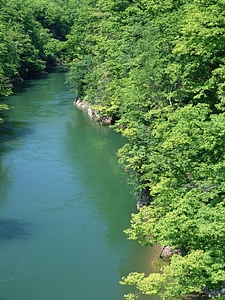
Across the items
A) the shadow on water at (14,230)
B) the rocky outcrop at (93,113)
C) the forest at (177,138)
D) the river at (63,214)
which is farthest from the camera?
the rocky outcrop at (93,113)

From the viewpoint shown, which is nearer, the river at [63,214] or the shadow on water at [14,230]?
the river at [63,214]

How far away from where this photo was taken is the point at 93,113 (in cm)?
4225

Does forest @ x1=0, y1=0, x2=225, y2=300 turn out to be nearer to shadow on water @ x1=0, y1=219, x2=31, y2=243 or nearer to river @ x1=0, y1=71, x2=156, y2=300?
river @ x1=0, y1=71, x2=156, y2=300

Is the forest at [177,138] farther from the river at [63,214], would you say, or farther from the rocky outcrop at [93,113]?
the rocky outcrop at [93,113]

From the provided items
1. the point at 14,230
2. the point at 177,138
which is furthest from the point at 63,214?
the point at 177,138

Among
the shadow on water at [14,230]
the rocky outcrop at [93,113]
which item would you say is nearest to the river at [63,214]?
the shadow on water at [14,230]

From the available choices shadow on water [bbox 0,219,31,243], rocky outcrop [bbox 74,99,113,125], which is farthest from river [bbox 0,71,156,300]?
rocky outcrop [bbox 74,99,113,125]

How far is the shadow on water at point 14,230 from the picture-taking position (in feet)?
66.7

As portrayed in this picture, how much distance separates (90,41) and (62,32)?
141 feet

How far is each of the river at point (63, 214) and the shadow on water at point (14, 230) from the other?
4 centimetres

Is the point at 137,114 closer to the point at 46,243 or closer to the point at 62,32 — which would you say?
the point at 46,243

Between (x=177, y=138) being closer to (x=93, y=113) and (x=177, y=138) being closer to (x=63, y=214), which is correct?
(x=63, y=214)

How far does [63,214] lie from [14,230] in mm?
2639

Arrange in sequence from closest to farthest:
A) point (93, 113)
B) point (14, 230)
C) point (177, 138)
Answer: point (177, 138)
point (14, 230)
point (93, 113)
